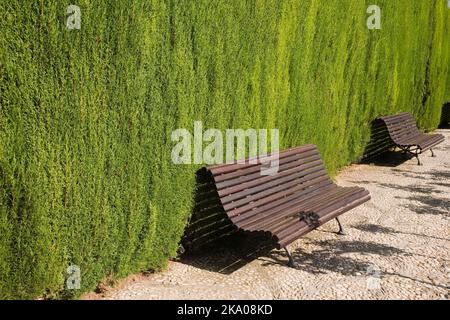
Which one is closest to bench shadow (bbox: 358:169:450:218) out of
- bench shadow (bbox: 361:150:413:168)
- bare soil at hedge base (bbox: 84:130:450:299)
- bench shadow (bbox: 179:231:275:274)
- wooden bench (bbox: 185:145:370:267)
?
bare soil at hedge base (bbox: 84:130:450:299)

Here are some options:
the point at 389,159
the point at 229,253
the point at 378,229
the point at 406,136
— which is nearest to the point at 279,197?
the point at 229,253

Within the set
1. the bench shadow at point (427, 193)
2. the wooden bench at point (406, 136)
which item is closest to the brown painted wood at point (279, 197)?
the bench shadow at point (427, 193)

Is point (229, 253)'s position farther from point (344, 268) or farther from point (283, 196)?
point (344, 268)

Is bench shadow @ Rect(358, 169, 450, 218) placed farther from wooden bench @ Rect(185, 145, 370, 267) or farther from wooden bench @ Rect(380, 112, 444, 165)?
wooden bench @ Rect(185, 145, 370, 267)

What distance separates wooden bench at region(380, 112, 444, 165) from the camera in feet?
30.1

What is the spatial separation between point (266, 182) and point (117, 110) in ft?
6.16

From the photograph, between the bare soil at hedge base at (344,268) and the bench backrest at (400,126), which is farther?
the bench backrest at (400,126)

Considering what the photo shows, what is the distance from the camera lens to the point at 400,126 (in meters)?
9.77

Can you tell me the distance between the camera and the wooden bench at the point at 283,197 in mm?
4195

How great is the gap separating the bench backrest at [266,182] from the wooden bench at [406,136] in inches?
160

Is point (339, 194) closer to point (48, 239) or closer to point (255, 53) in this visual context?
point (255, 53)

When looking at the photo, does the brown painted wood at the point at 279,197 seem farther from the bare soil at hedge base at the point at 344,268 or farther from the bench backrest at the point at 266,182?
the bare soil at hedge base at the point at 344,268

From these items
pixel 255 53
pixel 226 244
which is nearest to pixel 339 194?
pixel 226 244
